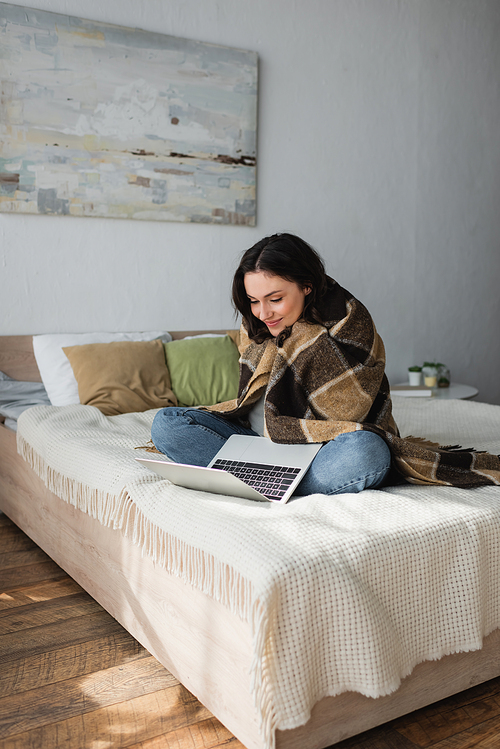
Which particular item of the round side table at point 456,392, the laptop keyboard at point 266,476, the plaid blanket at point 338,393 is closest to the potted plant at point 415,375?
the round side table at point 456,392

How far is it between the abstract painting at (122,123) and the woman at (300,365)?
4.18 ft

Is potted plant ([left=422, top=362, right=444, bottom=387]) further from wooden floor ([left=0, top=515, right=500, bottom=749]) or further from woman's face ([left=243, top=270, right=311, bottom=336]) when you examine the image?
wooden floor ([left=0, top=515, right=500, bottom=749])

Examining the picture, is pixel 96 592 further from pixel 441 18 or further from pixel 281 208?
pixel 441 18

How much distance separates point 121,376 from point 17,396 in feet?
1.42

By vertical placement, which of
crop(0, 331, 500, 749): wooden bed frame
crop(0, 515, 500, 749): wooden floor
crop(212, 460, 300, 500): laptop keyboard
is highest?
crop(212, 460, 300, 500): laptop keyboard

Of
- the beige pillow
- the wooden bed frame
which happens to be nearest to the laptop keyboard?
the wooden bed frame

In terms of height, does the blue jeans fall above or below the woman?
below

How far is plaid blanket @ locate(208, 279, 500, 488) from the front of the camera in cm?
146

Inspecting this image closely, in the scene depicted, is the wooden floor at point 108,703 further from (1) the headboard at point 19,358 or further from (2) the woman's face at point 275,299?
(1) the headboard at point 19,358

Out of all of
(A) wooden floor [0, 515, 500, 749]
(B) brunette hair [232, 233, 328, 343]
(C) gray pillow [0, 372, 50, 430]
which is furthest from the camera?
(C) gray pillow [0, 372, 50, 430]

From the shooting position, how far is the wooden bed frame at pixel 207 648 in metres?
1.05

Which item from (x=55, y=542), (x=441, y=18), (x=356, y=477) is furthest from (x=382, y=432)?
(x=441, y=18)

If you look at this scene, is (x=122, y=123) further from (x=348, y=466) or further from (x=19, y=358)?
(x=348, y=466)

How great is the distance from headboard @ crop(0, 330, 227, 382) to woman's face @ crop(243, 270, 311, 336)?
129cm
